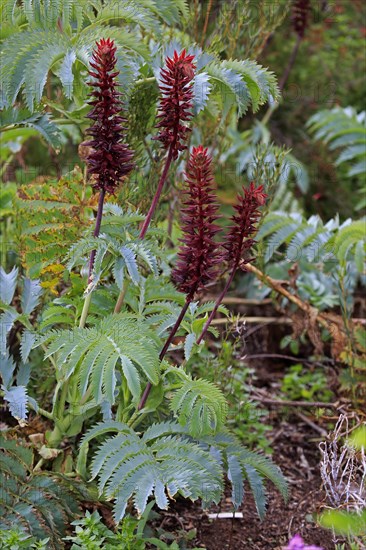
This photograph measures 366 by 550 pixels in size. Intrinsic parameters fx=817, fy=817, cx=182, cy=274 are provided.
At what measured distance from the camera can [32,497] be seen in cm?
241

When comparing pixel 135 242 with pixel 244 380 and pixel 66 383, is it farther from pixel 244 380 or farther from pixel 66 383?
pixel 244 380

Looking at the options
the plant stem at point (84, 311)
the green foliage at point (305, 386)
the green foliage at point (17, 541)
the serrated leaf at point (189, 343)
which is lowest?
the green foliage at point (305, 386)

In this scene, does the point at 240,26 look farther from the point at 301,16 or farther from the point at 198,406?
the point at 198,406

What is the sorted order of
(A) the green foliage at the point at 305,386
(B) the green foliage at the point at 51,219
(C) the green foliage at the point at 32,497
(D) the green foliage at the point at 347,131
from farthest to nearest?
Answer: (D) the green foliage at the point at 347,131 < (A) the green foliage at the point at 305,386 < (B) the green foliage at the point at 51,219 < (C) the green foliage at the point at 32,497

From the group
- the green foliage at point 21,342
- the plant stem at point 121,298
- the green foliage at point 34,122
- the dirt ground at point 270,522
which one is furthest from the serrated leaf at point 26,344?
the dirt ground at point 270,522

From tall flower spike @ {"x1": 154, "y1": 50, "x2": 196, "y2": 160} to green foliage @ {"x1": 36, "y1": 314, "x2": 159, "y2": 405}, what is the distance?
1.71ft

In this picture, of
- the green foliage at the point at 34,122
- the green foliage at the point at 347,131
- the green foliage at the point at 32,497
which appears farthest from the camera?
the green foliage at the point at 347,131

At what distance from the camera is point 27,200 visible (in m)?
2.83

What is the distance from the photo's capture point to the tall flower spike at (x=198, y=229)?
213 cm

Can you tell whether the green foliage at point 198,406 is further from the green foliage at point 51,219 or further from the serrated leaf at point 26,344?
the green foliage at point 51,219

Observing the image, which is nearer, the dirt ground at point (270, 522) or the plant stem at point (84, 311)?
the plant stem at point (84, 311)

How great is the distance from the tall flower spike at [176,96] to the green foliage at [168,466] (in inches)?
32.2

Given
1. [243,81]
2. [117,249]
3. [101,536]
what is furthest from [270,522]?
[243,81]

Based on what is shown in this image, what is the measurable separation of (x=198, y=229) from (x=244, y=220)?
0.16m
